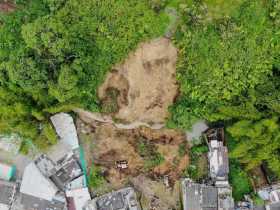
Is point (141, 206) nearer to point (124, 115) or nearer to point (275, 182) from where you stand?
point (124, 115)

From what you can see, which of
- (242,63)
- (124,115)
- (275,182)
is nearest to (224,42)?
(242,63)

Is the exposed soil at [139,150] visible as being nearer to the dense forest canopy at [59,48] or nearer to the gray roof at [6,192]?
the dense forest canopy at [59,48]

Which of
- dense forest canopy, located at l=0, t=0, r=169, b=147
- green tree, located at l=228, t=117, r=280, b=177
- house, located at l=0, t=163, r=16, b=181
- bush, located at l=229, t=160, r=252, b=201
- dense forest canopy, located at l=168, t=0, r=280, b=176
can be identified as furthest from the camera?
house, located at l=0, t=163, r=16, b=181

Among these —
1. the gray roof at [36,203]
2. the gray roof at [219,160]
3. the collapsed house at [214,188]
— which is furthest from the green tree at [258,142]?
the gray roof at [36,203]

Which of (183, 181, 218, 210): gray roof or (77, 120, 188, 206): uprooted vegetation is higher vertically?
(77, 120, 188, 206): uprooted vegetation

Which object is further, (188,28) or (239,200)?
(239,200)

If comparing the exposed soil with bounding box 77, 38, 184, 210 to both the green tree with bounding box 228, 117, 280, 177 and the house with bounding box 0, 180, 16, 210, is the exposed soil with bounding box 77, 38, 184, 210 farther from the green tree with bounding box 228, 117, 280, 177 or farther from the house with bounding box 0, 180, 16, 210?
the house with bounding box 0, 180, 16, 210

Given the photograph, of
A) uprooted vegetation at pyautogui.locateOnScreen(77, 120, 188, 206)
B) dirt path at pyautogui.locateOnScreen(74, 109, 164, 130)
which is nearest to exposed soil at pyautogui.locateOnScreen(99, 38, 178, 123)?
dirt path at pyautogui.locateOnScreen(74, 109, 164, 130)
